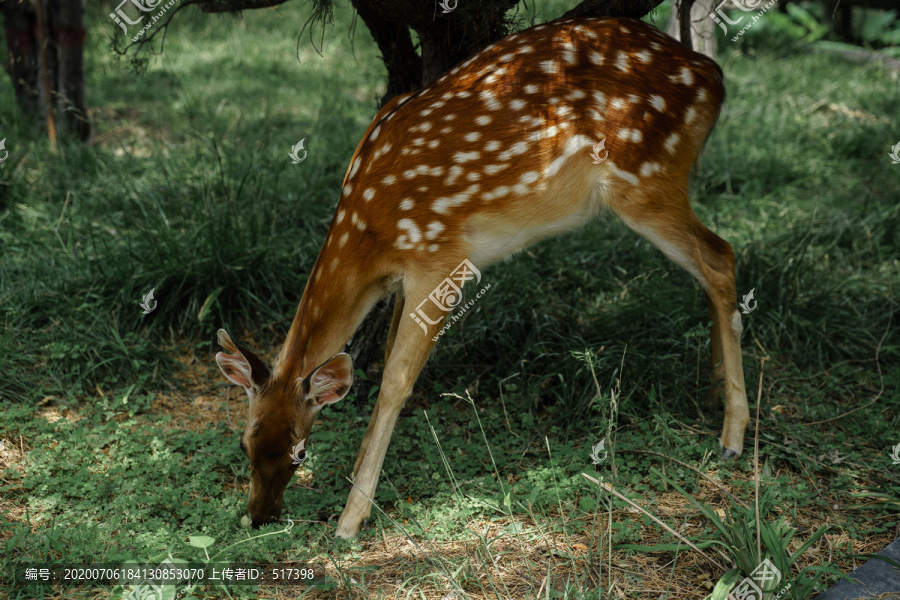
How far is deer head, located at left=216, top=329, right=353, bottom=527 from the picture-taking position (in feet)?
10.2

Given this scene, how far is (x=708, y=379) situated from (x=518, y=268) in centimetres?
135

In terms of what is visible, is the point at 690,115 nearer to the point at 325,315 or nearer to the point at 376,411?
the point at 325,315

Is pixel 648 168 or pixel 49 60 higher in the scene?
pixel 49 60

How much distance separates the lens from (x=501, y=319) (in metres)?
4.48

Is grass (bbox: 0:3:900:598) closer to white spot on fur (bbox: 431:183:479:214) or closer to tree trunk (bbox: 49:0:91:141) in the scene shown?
tree trunk (bbox: 49:0:91:141)

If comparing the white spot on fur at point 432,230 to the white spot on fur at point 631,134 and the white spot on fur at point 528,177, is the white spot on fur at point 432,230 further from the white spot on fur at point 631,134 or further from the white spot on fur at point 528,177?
the white spot on fur at point 631,134

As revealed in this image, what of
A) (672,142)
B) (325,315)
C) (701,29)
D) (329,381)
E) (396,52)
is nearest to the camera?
(329,381)

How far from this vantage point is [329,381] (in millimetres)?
3127

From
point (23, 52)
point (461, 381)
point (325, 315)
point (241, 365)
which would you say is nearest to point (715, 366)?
point (461, 381)

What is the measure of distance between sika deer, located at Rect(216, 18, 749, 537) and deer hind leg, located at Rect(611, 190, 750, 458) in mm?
11

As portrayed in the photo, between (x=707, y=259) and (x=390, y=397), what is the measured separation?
1.57 m

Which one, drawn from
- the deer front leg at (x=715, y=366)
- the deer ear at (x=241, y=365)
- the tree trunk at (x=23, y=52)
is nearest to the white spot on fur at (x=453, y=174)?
the deer ear at (x=241, y=365)

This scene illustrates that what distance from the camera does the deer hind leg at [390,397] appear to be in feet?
10.8

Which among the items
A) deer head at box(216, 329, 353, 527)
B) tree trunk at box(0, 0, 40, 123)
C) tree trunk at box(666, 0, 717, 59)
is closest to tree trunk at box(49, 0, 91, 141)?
tree trunk at box(0, 0, 40, 123)
